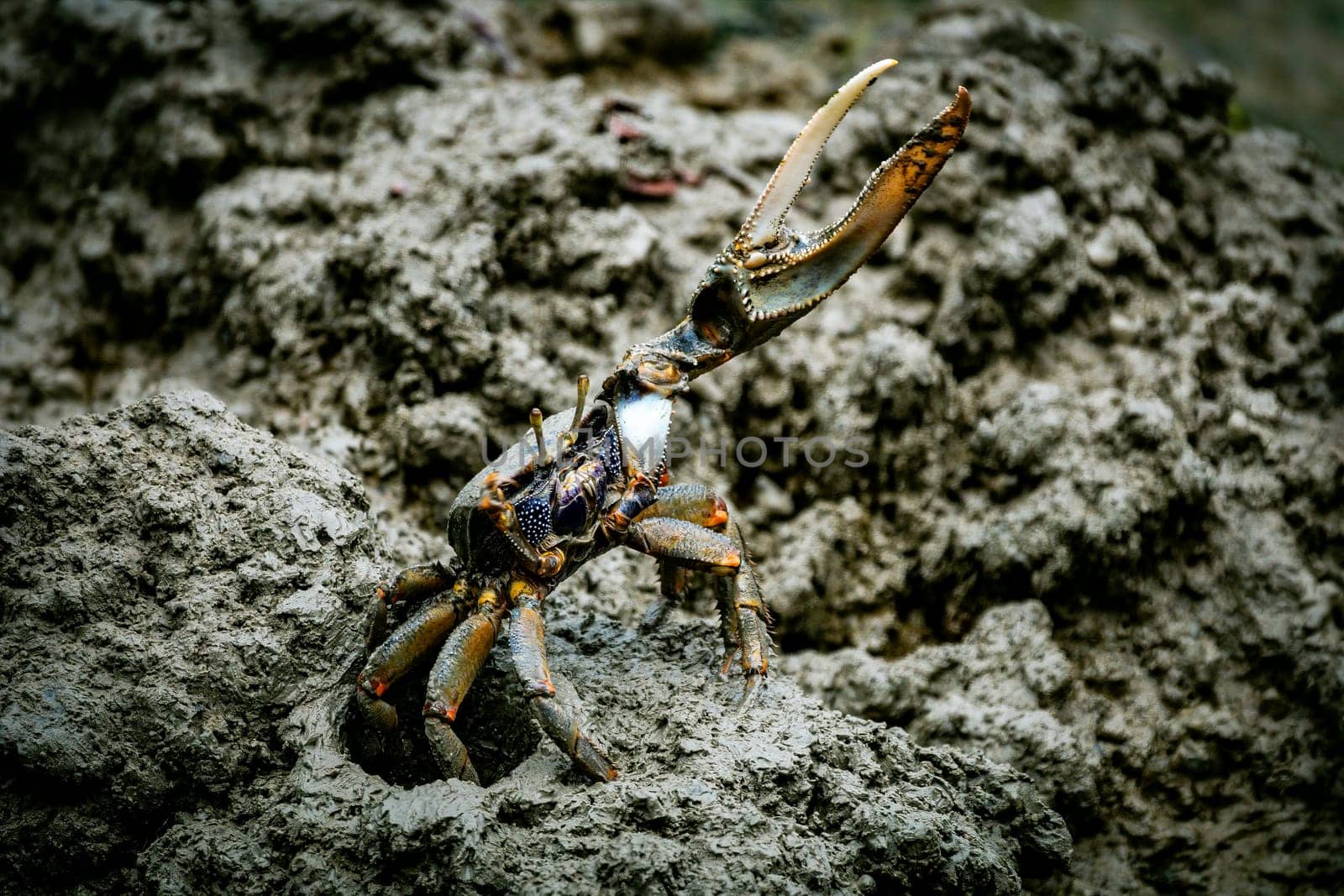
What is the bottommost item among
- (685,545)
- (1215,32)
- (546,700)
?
(546,700)

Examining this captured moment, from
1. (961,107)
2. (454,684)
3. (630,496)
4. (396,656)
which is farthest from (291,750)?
(961,107)

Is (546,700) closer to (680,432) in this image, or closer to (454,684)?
(454,684)

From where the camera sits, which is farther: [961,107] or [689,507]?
[689,507]

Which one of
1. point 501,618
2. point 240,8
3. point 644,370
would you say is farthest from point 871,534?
point 240,8

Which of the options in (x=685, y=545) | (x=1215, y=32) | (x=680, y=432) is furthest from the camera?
(x=1215, y=32)

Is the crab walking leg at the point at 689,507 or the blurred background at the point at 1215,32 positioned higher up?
the blurred background at the point at 1215,32

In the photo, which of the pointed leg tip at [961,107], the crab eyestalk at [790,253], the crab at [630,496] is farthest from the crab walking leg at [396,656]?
the pointed leg tip at [961,107]

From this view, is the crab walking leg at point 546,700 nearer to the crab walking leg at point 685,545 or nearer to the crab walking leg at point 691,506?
the crab walking leg at point 685,545
